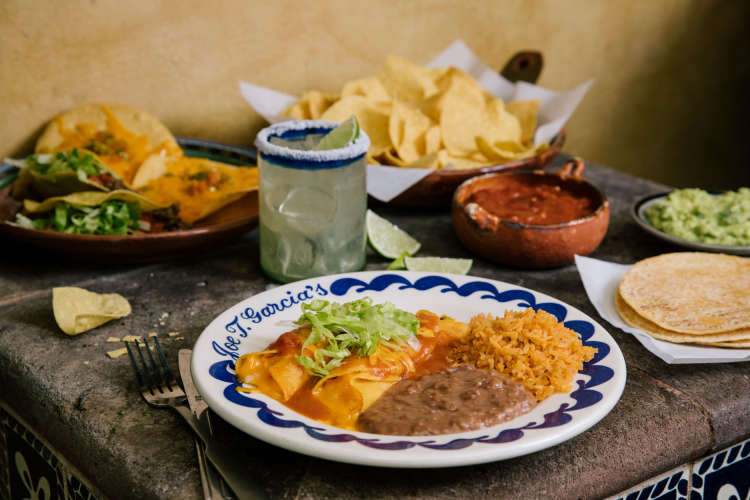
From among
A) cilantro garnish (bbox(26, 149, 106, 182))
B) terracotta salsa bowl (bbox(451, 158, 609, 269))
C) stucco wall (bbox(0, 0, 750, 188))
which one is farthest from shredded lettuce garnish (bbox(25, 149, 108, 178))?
terracotta salsa bowl (bbox(451, 158, 609, 269))

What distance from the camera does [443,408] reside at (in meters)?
1.01

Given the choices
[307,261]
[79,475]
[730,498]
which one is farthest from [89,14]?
[730,498]

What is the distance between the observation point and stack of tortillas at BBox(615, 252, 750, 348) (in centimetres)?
131

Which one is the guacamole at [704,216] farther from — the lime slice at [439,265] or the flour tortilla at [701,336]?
the lime slice at [439,265]

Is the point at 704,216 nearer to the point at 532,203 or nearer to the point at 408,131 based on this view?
the point at 532,203

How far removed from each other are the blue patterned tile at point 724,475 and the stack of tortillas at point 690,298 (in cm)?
20

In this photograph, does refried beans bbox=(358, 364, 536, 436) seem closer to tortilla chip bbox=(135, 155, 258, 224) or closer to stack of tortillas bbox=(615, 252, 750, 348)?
stack of tortillas bbox=(615, 252, 750, 348)

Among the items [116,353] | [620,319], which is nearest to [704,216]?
[620,319]

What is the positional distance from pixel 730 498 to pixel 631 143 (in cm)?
260

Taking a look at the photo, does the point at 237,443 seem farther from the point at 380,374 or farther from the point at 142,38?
the point at 142,38

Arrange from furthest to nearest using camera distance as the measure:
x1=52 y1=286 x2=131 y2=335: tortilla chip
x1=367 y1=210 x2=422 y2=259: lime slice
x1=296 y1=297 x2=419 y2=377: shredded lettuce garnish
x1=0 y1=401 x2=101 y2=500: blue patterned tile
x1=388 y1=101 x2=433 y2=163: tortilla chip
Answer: x1=388 y1=101 x2=433 y2=163: tortilla chip < x1=367 y1=210 x2=422 y2=259: lime slice < x1=52 y1=286 x2=131 y2=335: tortilla chip < x1=0 y1=401 x2=101 y2=500: blue patterned tile < x1=296 y1=297 x2=419 y2=377: shredded lettuce garnish

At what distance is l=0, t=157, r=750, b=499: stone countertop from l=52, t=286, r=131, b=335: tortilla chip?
23 millimetres

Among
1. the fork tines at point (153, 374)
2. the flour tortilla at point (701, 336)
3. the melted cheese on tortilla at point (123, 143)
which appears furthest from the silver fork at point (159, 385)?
the flour tortilla at point (701, 336)

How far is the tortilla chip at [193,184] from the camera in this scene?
5.55 ft
